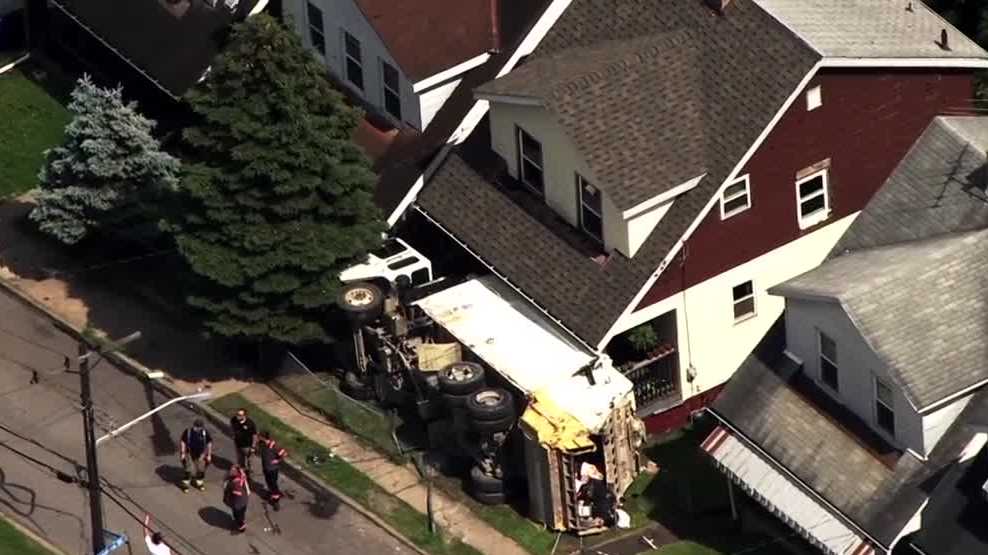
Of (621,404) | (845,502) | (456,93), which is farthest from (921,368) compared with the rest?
(456,93)

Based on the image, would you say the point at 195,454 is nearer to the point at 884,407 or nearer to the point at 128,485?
the point at 128,485

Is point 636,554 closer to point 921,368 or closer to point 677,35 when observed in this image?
point 921,368

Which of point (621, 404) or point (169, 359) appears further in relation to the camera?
point (169, 359)

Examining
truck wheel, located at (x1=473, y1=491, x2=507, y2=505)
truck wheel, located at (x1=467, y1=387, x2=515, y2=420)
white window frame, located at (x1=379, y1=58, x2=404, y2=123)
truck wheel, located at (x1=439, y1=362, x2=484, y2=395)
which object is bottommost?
truck wheel, located at (x1=473, y1=491, x2=507, y2=505)

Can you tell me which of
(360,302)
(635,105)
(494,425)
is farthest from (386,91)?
(494,425)

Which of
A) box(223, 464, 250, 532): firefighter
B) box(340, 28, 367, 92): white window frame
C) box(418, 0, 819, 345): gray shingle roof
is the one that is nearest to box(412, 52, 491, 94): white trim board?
box(418, 0, 819, 345): gray shingle roof

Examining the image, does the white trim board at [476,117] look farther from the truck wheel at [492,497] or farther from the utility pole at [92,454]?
the utility pole at [92,454]

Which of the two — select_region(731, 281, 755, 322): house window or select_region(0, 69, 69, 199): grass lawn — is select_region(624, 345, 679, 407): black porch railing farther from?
select_region(0, 69, 69, 199): grass lawn
